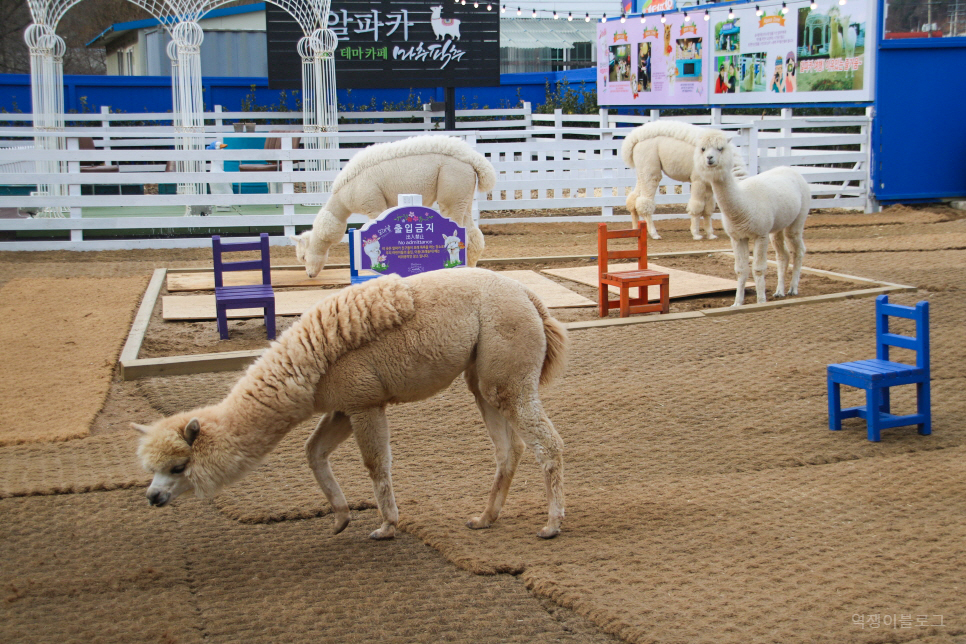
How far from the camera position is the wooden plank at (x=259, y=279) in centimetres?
982

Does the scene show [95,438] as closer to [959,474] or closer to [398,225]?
[398,225]

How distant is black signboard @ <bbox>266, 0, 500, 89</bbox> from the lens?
19.1 m

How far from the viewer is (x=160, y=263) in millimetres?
11461

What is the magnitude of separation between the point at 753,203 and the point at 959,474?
13.0 feet

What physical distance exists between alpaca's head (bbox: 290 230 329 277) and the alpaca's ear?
6350mm

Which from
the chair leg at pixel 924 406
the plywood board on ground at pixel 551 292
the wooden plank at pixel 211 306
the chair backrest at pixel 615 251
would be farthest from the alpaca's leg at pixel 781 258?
the wooden plank at pixel 211 306

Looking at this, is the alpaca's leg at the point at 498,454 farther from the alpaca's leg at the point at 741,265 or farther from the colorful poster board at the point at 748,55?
the colorful poster board at the point at 748,55

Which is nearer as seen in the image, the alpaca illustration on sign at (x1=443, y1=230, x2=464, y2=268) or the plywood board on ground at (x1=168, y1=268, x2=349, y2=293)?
the alpaca illustration on sign at (x1=443, y1=230, x2=464, y2=268)


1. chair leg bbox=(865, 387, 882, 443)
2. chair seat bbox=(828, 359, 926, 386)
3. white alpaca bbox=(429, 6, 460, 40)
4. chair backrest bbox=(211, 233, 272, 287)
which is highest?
white alpaca bbox=(429, 6, 460, 40)

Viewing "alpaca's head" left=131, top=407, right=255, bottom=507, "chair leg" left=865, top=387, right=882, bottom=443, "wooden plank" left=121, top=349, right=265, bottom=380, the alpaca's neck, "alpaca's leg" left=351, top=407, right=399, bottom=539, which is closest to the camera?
"alpaca's head" left=131, top=407, right=255, bottom=507

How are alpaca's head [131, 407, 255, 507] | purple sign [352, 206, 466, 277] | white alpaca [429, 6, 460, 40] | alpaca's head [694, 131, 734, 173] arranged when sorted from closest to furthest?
alpaca's head [131, 407, 255, 507] < alpaca's head [694, 131, 734, 173] < purple sign [352, 206, 466, 277] < white alpaca [429, 6, 460, 40]

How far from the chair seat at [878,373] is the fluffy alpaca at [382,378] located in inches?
83.9

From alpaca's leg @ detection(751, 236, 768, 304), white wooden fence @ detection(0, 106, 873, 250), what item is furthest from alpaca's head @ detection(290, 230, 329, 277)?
alpaca's leg @ detection(751, 236, 768, 304)

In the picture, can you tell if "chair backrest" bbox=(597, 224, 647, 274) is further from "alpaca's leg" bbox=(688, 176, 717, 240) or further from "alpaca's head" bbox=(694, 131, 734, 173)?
"alpaca's leg" bbox=(688, 176, 717, 240)
